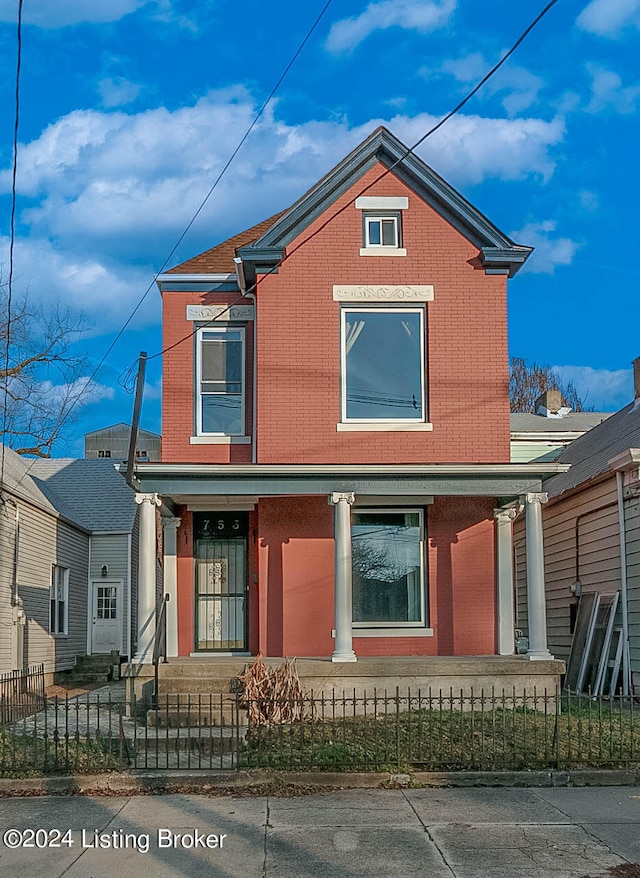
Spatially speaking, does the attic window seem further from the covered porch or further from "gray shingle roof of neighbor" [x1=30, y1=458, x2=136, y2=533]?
"gray shingle roof of neighbor" [x1=30, y1=458, x2=136, y2=533]

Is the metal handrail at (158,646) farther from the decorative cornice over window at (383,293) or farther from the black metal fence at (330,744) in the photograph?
the decorative cornice over window at (383,293)

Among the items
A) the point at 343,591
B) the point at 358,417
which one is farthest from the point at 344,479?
the point at 343,591

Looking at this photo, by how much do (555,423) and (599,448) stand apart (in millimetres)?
10928

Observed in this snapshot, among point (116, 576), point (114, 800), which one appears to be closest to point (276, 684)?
point (114, 800)

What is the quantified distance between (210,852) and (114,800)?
2.27 metres

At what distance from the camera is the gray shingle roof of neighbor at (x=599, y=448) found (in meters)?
19.5

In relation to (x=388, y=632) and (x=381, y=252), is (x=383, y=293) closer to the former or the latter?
(x=381, y=252)

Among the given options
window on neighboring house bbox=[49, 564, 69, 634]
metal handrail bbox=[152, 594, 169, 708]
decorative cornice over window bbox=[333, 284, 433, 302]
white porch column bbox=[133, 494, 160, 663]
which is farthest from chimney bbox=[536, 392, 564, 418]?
metal handrail bbox=[152, 594, 169, 708]

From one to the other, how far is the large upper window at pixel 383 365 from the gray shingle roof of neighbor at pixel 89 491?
12.5 metres

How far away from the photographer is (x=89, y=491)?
2998 centimetres

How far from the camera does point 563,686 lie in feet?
64.7

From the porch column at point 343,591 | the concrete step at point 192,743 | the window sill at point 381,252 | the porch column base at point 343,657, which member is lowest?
the concrete step at point 192,743

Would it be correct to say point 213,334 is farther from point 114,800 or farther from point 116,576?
point 116,576

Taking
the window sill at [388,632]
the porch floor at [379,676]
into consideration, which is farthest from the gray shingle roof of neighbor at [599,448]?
the porch floor at [379,676]
